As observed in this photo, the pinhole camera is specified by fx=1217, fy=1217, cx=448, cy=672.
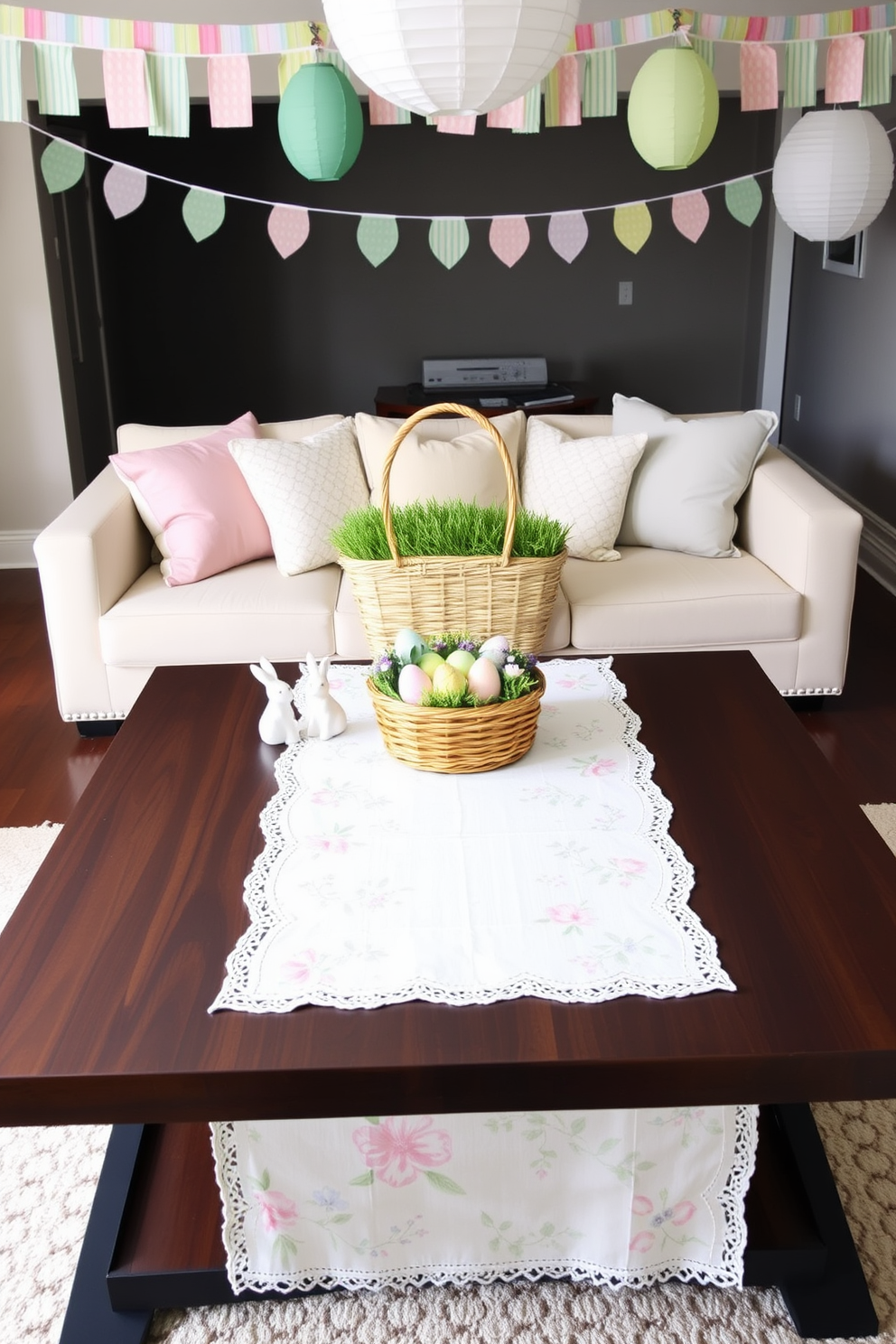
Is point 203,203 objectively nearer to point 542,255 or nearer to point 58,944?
point 58,944

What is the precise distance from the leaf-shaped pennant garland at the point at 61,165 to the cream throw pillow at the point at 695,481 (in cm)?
168

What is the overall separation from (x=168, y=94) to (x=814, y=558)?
207 centimetres

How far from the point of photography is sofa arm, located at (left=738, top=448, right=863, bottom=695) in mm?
3203

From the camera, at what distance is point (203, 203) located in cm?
329

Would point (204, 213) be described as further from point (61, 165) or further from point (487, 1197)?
point (487, 1197)

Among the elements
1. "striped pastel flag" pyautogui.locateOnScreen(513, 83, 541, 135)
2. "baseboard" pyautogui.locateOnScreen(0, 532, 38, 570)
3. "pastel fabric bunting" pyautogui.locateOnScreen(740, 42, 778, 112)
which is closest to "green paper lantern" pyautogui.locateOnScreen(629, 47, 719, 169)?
"striped pastel flag" pyautogui.locateOnScreen(513, 83, 541, 135)

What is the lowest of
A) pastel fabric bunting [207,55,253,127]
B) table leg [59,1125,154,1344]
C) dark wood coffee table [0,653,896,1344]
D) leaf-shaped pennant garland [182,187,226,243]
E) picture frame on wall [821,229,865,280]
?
table leg [59,1125,154,1344]

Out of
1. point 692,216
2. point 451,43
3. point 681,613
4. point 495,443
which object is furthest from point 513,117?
point 451,43

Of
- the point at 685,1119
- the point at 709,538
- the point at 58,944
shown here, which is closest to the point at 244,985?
the point at 58,944

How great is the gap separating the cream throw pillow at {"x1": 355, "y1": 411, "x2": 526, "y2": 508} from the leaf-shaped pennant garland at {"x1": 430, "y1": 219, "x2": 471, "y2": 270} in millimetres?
498

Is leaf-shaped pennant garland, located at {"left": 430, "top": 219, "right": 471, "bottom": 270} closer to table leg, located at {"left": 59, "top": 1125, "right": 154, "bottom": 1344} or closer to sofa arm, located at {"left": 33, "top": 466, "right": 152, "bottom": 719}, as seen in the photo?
sofa arm, located at {"left": 33, "top": 466, "right": 152, "bottom": 719}

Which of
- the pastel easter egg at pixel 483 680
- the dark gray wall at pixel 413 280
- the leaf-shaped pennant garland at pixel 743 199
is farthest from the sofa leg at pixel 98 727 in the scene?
the dark gray wall at pixel 413 280

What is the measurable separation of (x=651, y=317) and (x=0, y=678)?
3.81 m

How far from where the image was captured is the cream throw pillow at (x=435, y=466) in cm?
336
